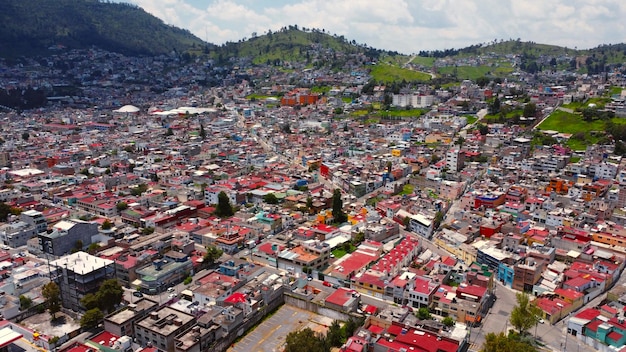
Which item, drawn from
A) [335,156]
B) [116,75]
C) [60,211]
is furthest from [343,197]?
[116,75]

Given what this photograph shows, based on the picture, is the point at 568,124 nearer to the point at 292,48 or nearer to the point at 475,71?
the point at 475,71

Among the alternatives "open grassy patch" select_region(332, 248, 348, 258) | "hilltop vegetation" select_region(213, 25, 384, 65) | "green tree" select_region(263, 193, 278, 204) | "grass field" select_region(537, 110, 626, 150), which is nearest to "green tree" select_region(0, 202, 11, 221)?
"green tree" select_region(263, 193, 278, 204)

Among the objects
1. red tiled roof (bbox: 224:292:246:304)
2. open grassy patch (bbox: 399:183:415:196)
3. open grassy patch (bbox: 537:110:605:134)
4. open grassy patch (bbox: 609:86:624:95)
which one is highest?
open grassy patch (bbox: 609:86:624:95)

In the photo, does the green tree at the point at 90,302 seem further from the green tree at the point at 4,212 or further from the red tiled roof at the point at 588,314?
the red tiled roof at the point at 588,314

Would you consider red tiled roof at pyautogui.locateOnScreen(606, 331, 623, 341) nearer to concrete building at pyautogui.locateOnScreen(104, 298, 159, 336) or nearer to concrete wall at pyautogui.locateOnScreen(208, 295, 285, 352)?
concrete wall at pyautogui.locateOnScreen(208, 295, 285, 352)

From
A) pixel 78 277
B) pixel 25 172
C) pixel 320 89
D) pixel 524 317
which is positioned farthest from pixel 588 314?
pixel 320 89

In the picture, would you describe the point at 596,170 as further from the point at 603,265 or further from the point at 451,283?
the point at 451,283
